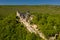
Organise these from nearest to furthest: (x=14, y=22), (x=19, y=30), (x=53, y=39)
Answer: (x=53, y=39) → (x=19, y=30) → (x=14, y=22)

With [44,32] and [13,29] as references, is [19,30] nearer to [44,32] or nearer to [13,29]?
[13,29]

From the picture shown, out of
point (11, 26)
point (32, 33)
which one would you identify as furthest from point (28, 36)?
point (11, 26)

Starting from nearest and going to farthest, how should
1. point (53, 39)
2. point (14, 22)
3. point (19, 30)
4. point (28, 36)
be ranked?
point (53, 39), point (28, 36), point (19, 30), point (14, 22)

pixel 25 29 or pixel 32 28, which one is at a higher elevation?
pixel 32 28

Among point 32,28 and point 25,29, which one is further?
point 25,29

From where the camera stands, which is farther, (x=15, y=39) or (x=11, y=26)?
(x=11, y=26)

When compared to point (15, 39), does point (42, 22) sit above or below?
above

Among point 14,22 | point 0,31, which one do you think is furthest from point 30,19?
point 0,31

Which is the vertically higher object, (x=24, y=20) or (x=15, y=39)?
(x=24, y=20)

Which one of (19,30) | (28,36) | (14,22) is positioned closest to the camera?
(28,36)

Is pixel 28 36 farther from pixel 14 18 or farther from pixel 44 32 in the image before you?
pixel 14 18
